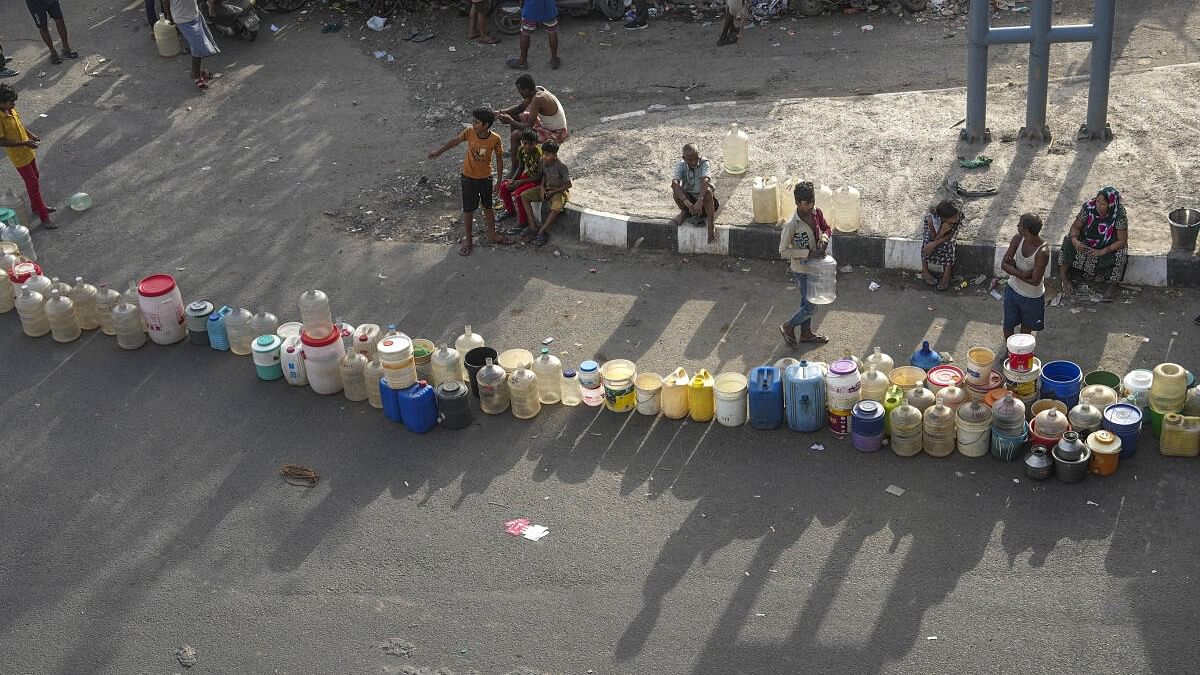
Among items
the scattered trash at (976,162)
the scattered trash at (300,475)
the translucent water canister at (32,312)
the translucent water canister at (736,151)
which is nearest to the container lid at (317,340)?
the scattered trash at (300,475)

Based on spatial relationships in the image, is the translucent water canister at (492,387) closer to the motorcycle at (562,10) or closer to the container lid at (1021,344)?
the container lid at (1021,344)

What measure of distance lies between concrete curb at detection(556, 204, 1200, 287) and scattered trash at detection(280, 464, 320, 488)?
152 inches

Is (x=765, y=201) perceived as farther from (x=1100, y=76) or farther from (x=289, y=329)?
(x=289, y=329)

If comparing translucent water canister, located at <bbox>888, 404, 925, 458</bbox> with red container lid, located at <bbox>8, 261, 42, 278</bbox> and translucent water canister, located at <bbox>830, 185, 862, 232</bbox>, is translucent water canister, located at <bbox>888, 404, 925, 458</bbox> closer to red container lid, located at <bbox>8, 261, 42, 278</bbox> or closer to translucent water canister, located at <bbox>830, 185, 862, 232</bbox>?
translucent water canister, located at <bbox>830, 185, 862, 232</bbox>

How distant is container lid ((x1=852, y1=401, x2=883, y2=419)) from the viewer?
24.9 feet

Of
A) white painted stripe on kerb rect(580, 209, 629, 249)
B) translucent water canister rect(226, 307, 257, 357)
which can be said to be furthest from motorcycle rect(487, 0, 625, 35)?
translucent water canister rect(226, 307, 257, 357)

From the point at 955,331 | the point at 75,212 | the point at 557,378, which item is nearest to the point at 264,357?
the point at 557,378

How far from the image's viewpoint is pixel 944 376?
25.8 feet

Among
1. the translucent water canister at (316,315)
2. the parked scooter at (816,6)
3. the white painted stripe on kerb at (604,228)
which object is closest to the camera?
the translucent water canister at (316,315)

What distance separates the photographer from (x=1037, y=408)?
7.52 metres

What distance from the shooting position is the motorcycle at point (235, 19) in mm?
15820

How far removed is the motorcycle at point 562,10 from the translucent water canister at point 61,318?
777 centimetres

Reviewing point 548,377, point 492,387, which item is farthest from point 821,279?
point 492,387

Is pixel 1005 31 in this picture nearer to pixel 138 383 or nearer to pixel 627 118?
pixel 627 118
